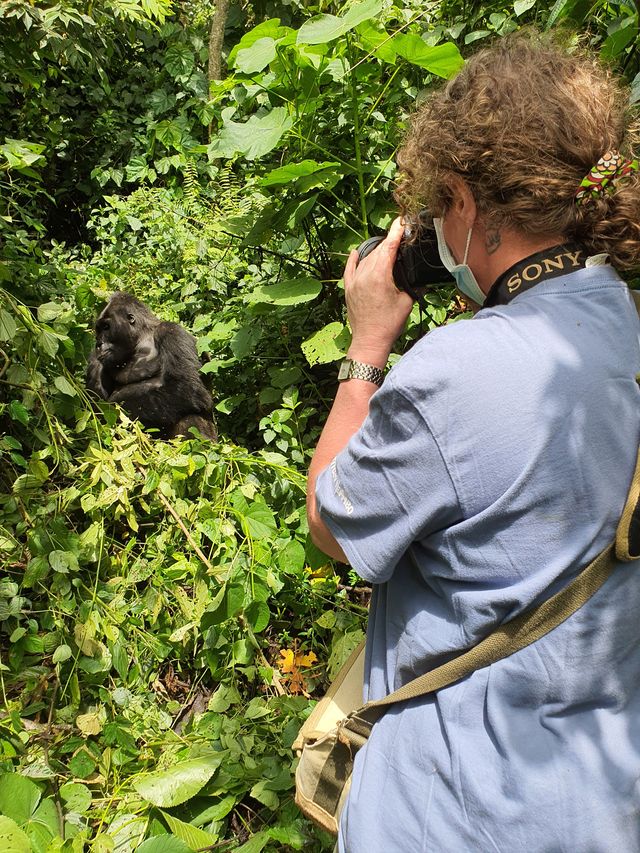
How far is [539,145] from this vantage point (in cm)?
100

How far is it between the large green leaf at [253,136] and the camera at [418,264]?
112 centimetres

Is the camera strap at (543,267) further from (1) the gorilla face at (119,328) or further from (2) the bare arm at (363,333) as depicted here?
(1) the gorilla face at (119,328)

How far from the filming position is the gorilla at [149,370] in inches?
146

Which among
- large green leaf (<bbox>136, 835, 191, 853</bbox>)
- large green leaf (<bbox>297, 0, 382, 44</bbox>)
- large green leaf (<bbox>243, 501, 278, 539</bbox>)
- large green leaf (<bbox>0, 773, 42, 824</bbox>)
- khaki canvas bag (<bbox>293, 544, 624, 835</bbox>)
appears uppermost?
large green leaf (<bbox>297, 0, 382, 44</bbox>)

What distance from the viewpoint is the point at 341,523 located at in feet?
3.39

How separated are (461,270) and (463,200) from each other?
106 millimetres

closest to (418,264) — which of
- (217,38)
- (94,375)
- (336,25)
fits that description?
(336,25)

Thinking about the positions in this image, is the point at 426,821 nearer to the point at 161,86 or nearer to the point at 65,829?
the point at 65,829

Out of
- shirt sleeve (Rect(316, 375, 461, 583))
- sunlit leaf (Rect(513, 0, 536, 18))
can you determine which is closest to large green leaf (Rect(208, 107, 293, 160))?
sunlit leaf (Rect(513, 0, 536, 18))

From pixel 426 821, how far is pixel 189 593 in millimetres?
1521

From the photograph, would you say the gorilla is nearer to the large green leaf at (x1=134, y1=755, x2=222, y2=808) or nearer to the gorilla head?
the gorilla head

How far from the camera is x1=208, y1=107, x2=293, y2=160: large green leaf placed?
2.25 metres

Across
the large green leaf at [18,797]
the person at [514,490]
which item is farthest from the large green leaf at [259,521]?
the person at [514,490]

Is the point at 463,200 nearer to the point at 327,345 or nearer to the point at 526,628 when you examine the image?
the point at 526,628
